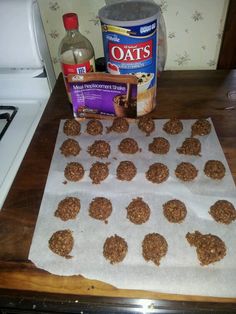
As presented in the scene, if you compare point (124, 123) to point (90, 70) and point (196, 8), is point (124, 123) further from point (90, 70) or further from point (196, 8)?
point (196, 8)

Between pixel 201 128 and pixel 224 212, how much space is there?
1.04 feet

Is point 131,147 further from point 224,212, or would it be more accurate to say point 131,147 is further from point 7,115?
point 7,115

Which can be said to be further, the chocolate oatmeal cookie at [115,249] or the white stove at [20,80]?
the white stove at [20,80]

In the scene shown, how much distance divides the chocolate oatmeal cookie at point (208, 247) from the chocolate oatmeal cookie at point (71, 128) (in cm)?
51

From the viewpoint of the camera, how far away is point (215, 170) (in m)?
0.80

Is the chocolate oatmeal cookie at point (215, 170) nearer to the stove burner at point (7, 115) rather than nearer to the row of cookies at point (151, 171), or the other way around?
the row of cookies at point (151, 171)

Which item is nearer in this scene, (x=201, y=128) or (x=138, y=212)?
(x=138, y=212)

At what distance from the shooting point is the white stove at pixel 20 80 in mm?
889

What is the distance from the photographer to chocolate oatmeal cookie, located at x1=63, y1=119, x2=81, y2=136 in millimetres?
960

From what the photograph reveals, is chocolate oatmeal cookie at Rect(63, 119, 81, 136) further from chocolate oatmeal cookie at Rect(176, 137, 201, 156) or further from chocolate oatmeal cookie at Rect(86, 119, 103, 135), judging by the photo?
chocolate oatmeal cookie at Rect(176, 137, 201, 156)

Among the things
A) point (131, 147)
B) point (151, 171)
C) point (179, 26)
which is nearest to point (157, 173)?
point (151, 171)

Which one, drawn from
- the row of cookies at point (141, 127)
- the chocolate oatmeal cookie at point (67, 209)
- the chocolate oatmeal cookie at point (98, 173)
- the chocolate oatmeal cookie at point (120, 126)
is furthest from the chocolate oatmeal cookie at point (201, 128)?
the chocolate oatmeal cookie at point (67, 209)

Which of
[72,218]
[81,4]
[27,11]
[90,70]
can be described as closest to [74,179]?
[72,218]

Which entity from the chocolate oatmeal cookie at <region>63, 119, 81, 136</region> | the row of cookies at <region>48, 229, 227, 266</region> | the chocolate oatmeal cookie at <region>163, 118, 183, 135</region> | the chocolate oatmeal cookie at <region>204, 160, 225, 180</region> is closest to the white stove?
the chocolate oatmeal cookie at <region>63, 119, 81, 136</region>
